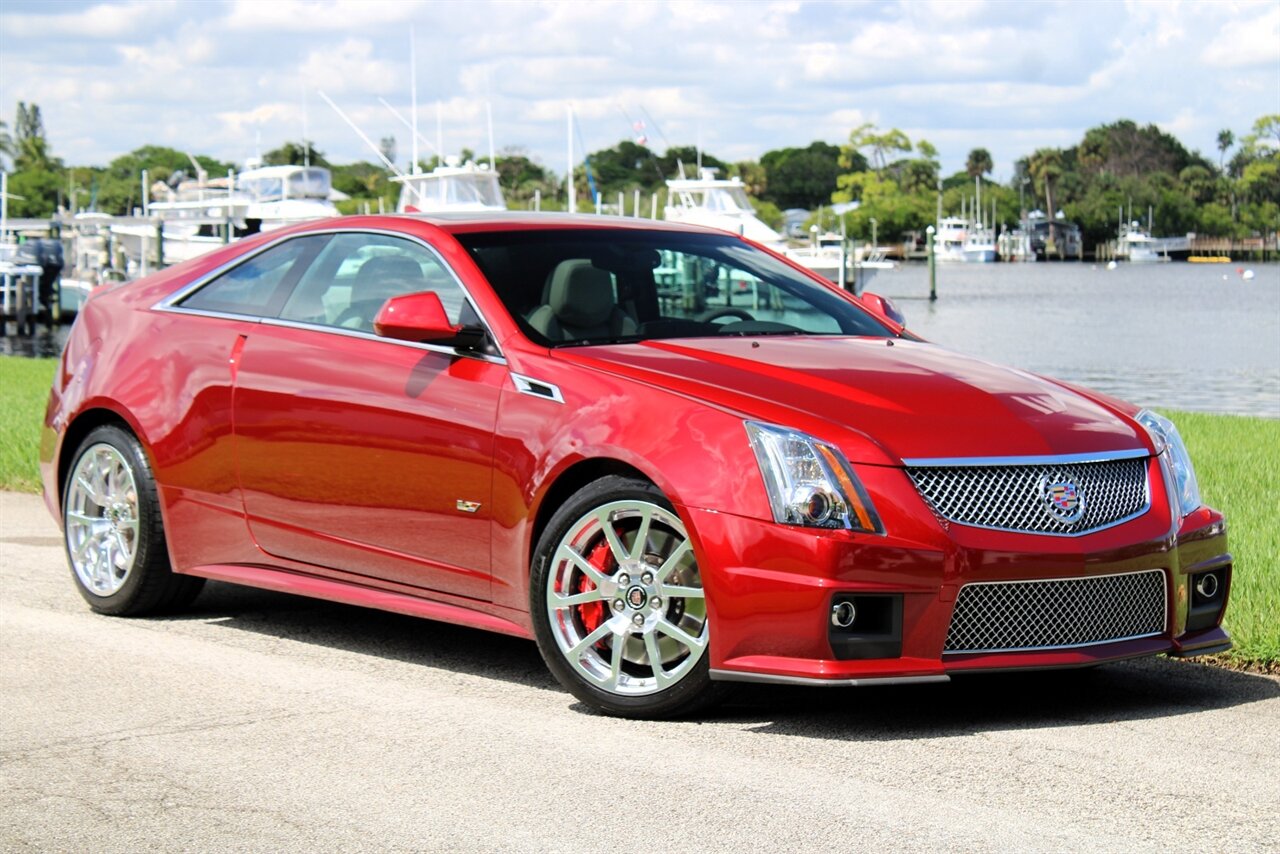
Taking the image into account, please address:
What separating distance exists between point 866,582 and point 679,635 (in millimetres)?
617

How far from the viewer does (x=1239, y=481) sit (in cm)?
1142

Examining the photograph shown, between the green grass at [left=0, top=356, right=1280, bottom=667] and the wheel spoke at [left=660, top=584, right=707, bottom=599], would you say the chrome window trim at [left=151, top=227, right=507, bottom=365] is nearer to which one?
the wheel spoke at [left=660, top=584, right=707, bottom=599]

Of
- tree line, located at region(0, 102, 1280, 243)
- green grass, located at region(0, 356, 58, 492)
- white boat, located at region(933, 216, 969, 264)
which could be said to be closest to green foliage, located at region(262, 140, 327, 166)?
tree line, located at region(0, 102, 1280, 243)

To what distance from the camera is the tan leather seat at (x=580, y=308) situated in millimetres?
6414

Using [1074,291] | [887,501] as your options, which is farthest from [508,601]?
[1074,291]

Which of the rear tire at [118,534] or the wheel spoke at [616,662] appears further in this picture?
the rear tire at [118,534]

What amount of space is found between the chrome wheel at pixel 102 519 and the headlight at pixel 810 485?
309 centimetres

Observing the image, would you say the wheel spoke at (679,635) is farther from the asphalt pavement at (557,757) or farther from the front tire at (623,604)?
the asphalt pavement at (557,757)

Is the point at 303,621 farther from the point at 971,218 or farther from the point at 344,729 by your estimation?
the point at 971,218

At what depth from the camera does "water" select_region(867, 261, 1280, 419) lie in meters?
31.3

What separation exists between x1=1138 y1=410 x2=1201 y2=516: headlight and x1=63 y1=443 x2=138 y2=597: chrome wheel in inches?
151

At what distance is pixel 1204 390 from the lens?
99.0 feet

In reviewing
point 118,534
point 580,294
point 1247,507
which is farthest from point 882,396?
point 1247,507

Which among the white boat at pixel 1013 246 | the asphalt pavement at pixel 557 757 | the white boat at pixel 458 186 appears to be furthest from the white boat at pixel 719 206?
the white boat at pixel 1013 246
